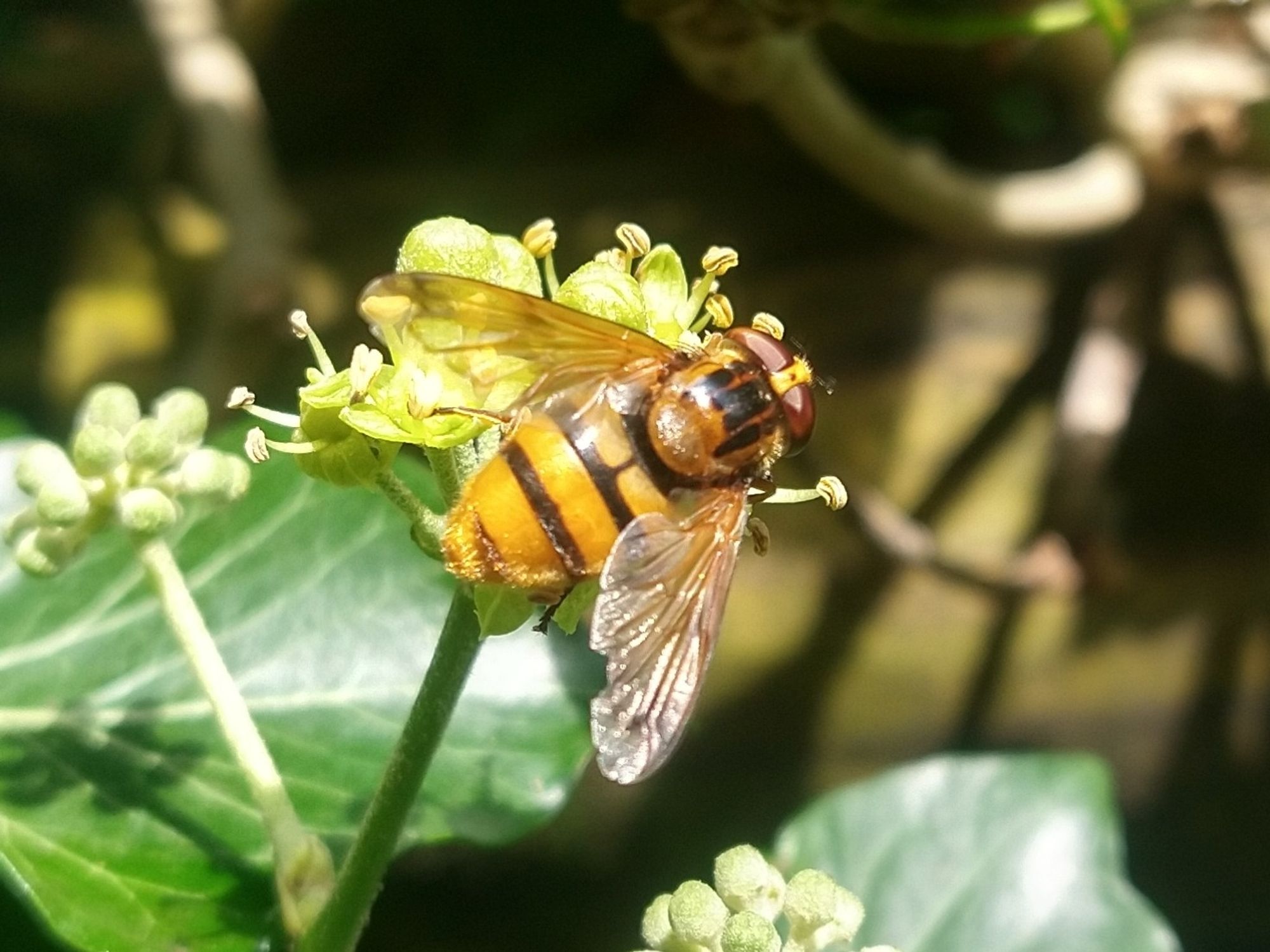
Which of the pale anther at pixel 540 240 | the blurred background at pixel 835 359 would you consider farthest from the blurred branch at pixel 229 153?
the pale anther at pixel 540 240

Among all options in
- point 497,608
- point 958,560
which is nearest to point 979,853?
point 958,560

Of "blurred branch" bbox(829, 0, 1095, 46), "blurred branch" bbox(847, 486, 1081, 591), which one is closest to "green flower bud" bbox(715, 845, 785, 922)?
"blurred branch" bbox(829, 0, 1095, 46)

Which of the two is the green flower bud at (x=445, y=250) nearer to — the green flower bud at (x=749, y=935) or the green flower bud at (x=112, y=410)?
the green flower bud at (x=112, y=410)

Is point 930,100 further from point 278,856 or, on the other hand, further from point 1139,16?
point 278,856

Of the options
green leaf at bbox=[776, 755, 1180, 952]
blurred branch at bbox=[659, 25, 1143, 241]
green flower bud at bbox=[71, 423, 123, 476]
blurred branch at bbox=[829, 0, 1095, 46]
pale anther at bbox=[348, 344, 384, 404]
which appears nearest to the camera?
pale anther at bbox=[348, 344, 384, 404]

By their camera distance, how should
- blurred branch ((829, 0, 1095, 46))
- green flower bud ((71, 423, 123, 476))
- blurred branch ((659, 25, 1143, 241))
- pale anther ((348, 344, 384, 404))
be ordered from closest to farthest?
pale anther ((348, 344, 384, 404)) < green flower bud ((71, 423, 123, 476)) < blurred branch ((829, 0, 1095, 46)) < blurred branch ((659, 25, 1143, 241))

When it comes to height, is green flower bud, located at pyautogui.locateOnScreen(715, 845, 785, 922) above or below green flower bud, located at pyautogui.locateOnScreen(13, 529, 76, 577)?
below

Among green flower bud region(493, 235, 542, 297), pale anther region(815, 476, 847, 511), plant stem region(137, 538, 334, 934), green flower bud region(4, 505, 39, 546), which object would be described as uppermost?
green flower bud region(493, 235, 542, 297)

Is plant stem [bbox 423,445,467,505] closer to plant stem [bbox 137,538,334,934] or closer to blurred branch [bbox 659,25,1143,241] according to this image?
plant stem [bbox 137,538,334,934]
